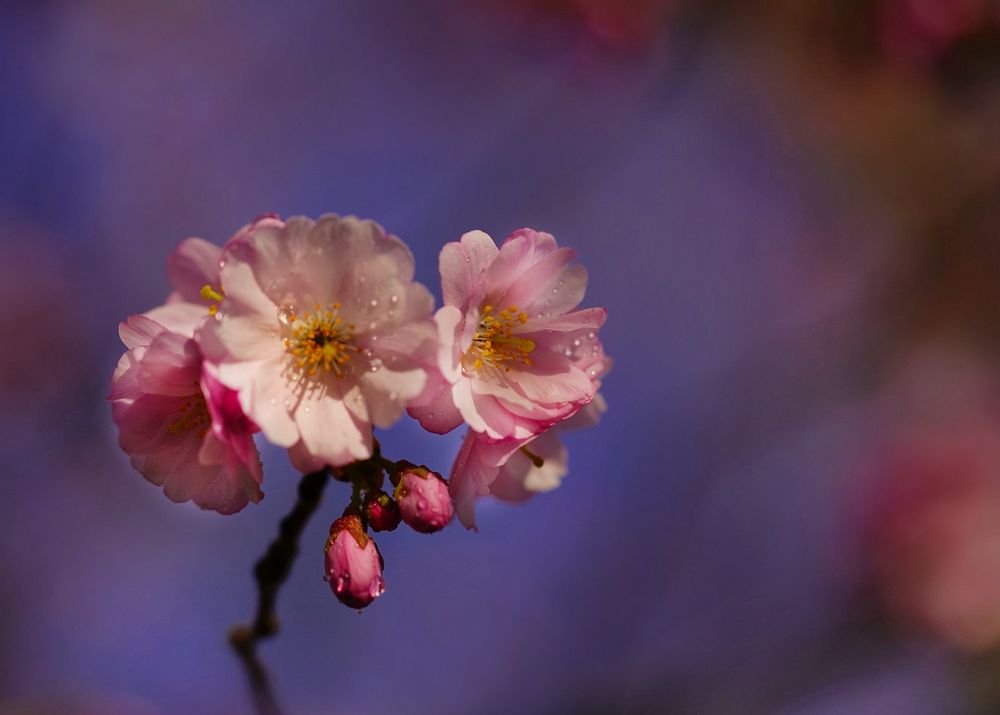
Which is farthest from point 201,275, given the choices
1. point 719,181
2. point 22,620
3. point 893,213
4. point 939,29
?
point 893,213

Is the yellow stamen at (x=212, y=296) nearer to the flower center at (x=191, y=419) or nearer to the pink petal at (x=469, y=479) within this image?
the flower center at (x=191, y=419)

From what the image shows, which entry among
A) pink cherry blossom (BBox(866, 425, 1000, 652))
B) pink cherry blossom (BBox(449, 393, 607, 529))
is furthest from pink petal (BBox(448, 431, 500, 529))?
pink cherry blossom (BBox(866, 425, 1000, 652))

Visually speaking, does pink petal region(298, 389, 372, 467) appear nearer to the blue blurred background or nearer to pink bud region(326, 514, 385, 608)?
pink bud region(326, 514, 385, 608)

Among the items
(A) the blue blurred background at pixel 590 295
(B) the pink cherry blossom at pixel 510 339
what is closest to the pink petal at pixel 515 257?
(B) the pink cherry blossom at pixel 510 339

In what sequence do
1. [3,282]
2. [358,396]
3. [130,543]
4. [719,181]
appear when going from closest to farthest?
[358,396], [3,282], [130,543], [719,181]

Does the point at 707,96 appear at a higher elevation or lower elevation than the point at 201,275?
higher

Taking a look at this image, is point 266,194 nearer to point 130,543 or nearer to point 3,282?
point 3,282

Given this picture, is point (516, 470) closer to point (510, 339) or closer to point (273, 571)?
point (510, 339)
